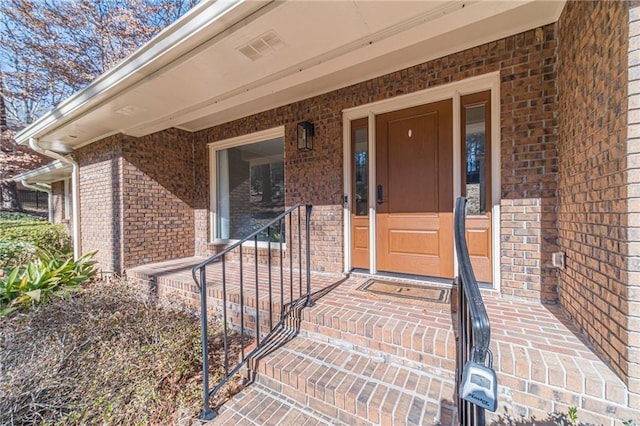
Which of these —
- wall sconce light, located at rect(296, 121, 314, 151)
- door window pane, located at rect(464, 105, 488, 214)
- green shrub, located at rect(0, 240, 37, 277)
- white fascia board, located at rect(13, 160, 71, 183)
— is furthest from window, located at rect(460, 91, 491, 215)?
white fascia board, located at rect(13, 160, 71, 183)

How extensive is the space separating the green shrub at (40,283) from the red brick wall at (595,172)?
16.0ft

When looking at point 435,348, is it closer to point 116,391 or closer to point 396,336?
point 396,336

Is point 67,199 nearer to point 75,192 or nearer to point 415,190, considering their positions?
point 75,192

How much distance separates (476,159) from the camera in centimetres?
255

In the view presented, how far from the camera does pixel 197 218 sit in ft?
15.4

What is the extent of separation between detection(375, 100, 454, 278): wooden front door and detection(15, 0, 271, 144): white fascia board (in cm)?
184

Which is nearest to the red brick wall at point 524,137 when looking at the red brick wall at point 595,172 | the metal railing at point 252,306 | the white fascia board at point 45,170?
the red brick wall at point 595,172

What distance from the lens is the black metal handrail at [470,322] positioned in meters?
0.76

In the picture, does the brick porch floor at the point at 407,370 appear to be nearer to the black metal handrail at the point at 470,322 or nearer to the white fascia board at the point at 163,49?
the black metal handrail at the point at 470,322

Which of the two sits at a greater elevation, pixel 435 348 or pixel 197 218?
pixel 197 218

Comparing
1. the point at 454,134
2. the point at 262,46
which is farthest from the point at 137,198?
the point at 454,134

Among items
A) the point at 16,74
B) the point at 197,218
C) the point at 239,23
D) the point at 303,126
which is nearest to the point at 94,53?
the point at 16,74

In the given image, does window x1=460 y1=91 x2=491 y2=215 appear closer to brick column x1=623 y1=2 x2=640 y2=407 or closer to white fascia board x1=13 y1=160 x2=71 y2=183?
brick column x1=623 y1=2 x2=640 y2=407

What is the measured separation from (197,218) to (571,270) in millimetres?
4905
